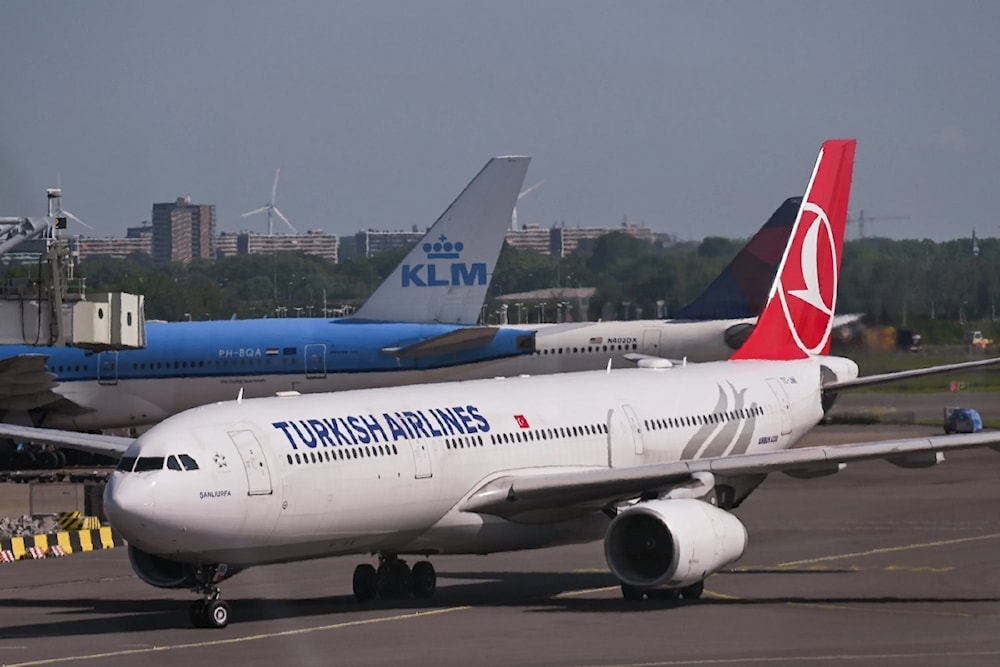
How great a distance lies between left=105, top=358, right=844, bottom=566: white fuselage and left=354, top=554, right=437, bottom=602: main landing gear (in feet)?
3.50

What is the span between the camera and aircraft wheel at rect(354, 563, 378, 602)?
30.7 metres

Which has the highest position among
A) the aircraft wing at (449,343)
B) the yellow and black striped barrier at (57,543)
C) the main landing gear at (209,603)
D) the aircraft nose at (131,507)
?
the aircraft wing at (449,343)

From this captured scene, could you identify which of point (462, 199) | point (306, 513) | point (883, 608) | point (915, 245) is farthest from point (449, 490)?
point (915, 245)

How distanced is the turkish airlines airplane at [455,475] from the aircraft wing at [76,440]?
0.19ft

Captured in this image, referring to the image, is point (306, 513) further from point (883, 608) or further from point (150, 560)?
point (883, 608)

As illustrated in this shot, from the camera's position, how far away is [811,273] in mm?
42031

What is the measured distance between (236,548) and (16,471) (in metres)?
38.8

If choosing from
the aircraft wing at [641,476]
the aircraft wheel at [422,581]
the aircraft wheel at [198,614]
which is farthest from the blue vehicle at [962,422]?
the aircraft wheel at [198,614]

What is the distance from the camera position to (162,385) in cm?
6438

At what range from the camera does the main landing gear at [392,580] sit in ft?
101

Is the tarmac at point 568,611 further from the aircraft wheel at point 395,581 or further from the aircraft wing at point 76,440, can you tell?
the aircraft wing at point 76,440

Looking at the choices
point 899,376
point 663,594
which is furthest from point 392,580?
point 899,376

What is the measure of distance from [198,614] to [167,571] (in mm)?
831

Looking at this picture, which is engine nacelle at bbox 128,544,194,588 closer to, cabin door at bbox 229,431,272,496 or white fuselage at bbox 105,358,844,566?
white fuselage at bbox 105,358,844,566
